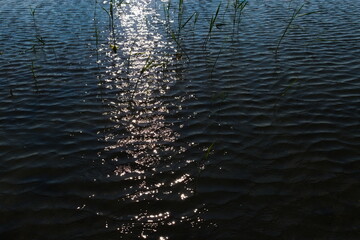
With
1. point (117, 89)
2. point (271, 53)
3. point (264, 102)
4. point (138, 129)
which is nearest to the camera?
point (138, 129)

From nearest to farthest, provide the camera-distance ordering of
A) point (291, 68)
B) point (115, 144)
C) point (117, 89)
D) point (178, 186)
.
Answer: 1. point (178, 186)
2. point (115, 144)
3. point (117, 89)
4. point (291, 68)

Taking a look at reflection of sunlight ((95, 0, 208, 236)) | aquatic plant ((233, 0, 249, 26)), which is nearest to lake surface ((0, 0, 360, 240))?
reflection of sunlight ((95, 0, 208, 236))

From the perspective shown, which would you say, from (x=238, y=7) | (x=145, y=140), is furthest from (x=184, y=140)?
(x=238, y=7)

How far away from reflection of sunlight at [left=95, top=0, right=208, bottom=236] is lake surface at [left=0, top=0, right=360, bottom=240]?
0.03 metres

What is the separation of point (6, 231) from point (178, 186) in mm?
2721

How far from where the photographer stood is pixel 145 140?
20.9 feet

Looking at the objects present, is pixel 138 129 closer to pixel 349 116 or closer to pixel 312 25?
pixel 349 116

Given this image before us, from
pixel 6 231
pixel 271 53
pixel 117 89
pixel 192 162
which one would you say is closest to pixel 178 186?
pixel 192 162

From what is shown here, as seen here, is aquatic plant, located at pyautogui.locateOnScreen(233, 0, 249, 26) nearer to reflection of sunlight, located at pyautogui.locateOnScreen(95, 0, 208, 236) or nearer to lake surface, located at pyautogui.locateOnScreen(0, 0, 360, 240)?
lake surface, located at pyautogui.locateOnScreen(0, 0, 360, 240)

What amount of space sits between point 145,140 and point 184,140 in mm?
854

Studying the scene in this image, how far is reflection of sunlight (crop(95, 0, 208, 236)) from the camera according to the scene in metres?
4.66

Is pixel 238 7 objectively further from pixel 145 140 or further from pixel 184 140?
pixel 145 140

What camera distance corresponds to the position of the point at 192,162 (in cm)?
570

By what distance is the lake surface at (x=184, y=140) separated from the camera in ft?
14.8
